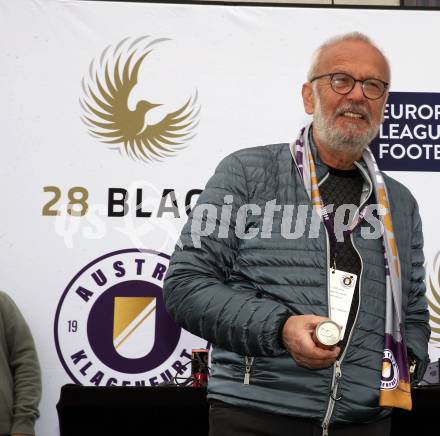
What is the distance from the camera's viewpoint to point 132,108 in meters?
3.84

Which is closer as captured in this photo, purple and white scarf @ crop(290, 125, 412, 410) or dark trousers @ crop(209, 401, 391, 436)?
dark trousers @ crop(209, 401, 391, 436)

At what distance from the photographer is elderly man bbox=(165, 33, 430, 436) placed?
1740 mm

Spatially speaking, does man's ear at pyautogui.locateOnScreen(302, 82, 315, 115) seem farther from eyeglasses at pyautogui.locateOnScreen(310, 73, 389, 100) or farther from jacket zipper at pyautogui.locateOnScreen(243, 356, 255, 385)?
jacket zipper at pyautogui.locateOnScreen(243, 356, 255, 385)

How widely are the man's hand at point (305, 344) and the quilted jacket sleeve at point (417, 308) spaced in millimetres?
573

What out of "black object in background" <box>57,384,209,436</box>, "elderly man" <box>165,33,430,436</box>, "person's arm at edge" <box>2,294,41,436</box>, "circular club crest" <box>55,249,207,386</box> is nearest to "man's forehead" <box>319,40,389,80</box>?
"elderly man" <box>165,33,430,436</box>

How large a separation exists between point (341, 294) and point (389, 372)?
234 millimetres

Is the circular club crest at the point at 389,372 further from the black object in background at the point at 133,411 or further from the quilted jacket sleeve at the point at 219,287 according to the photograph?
the black object in background at the point at 133,411

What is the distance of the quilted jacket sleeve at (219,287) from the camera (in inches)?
65.2

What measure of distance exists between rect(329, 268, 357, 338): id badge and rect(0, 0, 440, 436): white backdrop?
191cm

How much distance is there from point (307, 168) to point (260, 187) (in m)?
0.15

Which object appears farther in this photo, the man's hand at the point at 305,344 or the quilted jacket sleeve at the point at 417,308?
the quilted jacket sleeve at the point at 417,308

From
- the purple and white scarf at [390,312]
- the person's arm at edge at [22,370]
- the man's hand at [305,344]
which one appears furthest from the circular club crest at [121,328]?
the man's hand at [305,344]

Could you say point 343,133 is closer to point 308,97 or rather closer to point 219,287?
point 308,97

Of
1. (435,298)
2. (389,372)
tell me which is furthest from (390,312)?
(435,298)
